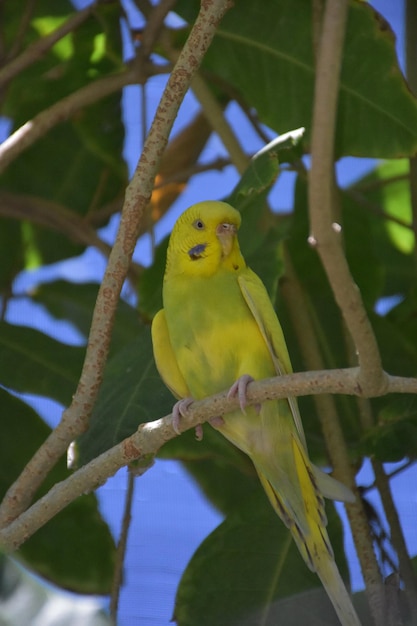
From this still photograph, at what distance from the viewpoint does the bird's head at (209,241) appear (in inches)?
79.4

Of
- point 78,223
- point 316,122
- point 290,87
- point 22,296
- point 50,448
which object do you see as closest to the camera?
point 316,122

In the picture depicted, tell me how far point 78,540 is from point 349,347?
0.87 meters

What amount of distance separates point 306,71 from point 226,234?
0.57 m


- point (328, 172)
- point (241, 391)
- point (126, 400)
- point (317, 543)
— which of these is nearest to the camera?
point (328, 172)

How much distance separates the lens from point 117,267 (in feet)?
5.62

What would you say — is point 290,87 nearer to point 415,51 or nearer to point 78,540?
point 415,51

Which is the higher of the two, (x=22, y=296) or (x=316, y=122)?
(x=22, y=296)

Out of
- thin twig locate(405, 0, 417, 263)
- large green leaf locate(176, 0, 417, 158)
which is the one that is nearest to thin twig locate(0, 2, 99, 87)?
large green leaf locate(176, 0, 417, 158)

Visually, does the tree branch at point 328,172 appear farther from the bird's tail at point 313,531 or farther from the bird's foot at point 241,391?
the bird's tail at point 313,531

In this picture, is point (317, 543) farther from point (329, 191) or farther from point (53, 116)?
point (53, 116)

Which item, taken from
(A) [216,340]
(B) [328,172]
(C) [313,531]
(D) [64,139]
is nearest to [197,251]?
(A) [216,340]

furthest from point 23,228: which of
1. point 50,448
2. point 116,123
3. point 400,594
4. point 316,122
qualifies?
point 316,122

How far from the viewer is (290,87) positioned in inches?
92.0

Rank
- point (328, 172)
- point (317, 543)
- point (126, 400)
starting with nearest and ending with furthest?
point (328, 172)
point (317, 543)
point (126, 400)
